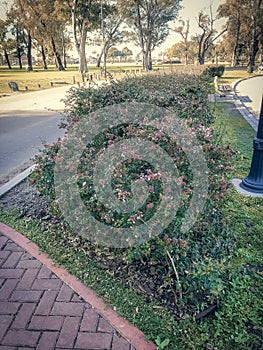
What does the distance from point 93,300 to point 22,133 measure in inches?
276

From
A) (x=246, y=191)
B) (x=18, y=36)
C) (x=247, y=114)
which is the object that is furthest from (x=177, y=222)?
(x=18, y=36)

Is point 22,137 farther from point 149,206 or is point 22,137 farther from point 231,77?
point 231,77

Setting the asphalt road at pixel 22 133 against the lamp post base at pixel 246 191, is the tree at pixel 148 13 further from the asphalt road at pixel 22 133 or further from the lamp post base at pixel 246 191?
the lamp post base at pixel 246 191

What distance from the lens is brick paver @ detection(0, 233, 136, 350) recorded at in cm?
193

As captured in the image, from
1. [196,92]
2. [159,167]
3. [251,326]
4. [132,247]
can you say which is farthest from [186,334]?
[196,92]

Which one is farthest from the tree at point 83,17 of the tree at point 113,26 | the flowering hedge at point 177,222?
the flowering hedge at point 177,222

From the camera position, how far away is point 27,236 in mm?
3164

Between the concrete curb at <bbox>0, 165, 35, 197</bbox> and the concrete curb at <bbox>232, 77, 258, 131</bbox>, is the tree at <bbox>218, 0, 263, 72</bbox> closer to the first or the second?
the concrete curb at <bbox>232, 77, 258, 131</bbox>

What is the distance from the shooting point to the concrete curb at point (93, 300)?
6.35 ft

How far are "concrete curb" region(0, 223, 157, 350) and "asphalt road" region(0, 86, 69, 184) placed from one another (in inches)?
57.2

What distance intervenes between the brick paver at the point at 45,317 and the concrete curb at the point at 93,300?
4 centimetres

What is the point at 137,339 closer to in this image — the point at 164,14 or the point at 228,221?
the point at 228,221

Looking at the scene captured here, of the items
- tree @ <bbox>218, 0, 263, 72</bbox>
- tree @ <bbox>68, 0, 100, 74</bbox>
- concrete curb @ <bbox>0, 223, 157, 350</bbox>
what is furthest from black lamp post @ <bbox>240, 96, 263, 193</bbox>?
tree @ <bbox>218, 0, 263, 72</bbox>

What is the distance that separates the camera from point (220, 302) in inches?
86.4
